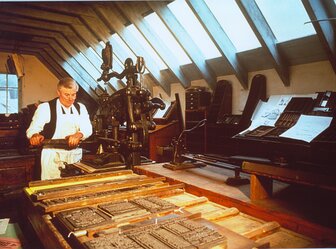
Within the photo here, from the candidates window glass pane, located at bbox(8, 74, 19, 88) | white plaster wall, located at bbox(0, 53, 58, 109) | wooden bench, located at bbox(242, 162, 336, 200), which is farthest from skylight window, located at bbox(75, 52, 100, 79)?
wooden bench, located at bbox(242, 162, 336, 200)

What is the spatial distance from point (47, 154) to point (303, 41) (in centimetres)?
385

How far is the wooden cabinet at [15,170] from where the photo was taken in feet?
16.1

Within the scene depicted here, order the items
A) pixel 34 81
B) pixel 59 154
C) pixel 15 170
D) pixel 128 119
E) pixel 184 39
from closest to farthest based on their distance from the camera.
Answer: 1. pixel 128 119
2. pixel 59 154
3. pixel 15 170
4. pixel 184 39
5. pixel 34 81

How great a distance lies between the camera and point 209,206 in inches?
67.1

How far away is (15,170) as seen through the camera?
5012mm

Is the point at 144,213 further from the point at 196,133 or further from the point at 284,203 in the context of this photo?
the point at 196,133

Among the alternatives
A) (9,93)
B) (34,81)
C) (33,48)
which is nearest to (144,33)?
(33,48)

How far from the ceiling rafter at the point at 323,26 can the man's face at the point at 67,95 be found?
3.02 meters

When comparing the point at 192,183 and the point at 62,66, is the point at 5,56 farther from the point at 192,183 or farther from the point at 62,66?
the point at 192,183

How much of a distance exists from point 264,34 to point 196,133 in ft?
8.74

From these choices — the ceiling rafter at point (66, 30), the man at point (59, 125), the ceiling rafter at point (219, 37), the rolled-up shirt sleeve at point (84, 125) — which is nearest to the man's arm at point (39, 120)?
the man at point (59, 125)

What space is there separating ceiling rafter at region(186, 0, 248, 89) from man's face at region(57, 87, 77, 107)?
2648 millimetres

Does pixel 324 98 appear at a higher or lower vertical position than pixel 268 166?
Answer: higher

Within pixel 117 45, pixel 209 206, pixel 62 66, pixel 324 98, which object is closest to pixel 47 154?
pixel 209 206
